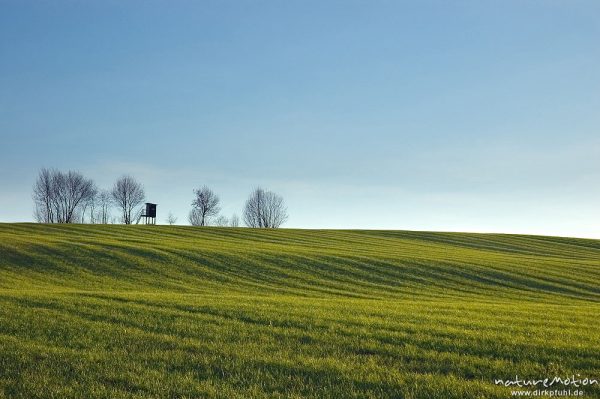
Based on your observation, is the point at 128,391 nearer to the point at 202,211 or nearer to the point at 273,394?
the point at 273,394

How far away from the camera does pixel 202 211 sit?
142 metres

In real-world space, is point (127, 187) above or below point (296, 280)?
above

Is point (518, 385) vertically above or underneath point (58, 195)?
underneath

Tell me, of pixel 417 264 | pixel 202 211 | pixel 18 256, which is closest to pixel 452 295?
pixel 417 264

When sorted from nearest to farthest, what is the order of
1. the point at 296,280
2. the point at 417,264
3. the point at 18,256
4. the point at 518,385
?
the point at 518,385 < the point at 296,280 < the point at 18,256 < the point at 417,264

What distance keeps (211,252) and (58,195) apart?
9807 centimetres

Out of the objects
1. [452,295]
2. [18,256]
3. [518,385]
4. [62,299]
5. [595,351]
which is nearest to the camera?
[518,385]

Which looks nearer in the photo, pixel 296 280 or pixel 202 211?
pixel 296 280

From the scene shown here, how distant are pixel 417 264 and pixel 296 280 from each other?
12581 millimetres

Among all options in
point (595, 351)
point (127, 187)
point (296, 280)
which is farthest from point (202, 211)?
point (595, 351)

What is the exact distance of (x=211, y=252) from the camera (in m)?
45.8

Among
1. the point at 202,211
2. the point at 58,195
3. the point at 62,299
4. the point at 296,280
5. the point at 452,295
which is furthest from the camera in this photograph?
the point at 202,211

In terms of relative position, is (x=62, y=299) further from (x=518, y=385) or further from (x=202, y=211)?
(x=202, y=211)

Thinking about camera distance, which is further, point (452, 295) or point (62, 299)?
point (452, 295)
